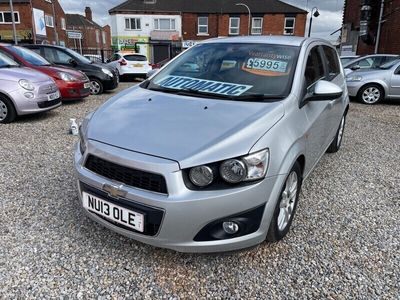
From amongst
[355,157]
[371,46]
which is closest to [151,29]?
[371,46]

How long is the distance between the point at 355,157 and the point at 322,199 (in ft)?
5.91

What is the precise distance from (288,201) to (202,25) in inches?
1333

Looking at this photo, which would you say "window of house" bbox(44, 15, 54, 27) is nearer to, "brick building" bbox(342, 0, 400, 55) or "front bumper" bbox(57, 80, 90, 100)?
"brick building" bbox(342, 0, 400, 55)

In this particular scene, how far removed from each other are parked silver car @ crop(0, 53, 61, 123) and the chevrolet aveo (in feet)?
12.2

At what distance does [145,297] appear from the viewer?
6.66 feet

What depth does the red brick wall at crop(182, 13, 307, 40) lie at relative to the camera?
3331 cm

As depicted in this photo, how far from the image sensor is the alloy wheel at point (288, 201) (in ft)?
8.02

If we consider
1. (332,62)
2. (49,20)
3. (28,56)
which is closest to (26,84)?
(28,56)

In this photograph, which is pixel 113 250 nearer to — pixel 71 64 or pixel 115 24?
pixel 71 64

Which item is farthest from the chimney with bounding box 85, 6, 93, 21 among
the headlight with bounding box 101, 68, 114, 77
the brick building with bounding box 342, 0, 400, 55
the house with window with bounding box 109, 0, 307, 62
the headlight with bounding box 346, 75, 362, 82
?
the headlight with bounding box 346, 75, 362, 82

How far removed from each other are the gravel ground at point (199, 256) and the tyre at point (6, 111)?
244 cm

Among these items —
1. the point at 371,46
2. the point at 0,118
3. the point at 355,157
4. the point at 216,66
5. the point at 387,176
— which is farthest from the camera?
the point at 371,46

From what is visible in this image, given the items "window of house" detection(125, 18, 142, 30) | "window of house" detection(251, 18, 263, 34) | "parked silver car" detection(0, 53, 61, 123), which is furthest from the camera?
"window of house" detection(251, 18, 263, 34)

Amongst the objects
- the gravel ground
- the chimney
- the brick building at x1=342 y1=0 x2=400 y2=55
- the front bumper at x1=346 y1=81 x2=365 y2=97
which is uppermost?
the chimney
